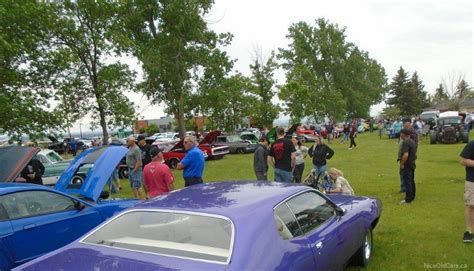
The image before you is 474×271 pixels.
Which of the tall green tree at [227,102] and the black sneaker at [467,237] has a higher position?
the tall green tree at [227,102]

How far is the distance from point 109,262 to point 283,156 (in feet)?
19.4

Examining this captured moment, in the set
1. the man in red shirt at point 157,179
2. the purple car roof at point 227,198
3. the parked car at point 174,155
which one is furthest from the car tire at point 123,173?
the purple car roof at point 227,198

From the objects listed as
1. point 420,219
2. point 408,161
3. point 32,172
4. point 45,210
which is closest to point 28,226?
point 45,210

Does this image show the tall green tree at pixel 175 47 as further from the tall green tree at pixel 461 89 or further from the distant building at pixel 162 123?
the tall green tree at pixel 461 89

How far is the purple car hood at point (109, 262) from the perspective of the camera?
8.79ft

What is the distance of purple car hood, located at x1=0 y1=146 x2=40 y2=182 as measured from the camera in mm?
6562

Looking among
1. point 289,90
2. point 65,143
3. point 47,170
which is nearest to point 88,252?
point 47,170

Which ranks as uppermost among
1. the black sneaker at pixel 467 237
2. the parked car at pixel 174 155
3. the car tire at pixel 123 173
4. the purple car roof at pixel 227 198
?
the purple car roof at pixel 227 198

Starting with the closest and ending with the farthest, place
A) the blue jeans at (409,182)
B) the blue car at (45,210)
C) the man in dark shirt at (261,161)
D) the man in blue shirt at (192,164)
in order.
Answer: the blue car at (45,210)
the man in blue shirt at (192,164)
the blue jeans at (409,182)
the man in dark shirt at (261,161)

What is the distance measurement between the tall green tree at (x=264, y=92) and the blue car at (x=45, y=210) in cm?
3252

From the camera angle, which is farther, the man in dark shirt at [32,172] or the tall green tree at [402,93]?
the tall green tree at [402,93]

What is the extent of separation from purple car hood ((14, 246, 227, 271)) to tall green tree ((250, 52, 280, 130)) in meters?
35.8

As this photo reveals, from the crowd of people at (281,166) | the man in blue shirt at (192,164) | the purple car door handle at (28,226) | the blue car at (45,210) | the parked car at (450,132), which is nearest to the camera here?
the blue car at (45,210)

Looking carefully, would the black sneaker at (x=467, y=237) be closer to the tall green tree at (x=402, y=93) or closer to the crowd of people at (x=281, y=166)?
the crowd of people at (x=281, y=166)
